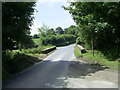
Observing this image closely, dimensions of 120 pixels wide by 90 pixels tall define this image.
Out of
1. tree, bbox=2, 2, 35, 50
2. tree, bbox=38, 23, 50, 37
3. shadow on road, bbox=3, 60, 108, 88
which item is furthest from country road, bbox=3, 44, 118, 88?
tree, bbox=38, 23, 50, 37

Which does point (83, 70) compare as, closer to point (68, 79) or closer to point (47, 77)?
point (68, 79)

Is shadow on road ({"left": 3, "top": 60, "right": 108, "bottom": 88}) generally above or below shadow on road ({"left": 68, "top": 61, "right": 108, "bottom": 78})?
below

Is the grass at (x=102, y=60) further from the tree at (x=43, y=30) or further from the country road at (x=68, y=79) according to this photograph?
the tree at (x=43, y=30)

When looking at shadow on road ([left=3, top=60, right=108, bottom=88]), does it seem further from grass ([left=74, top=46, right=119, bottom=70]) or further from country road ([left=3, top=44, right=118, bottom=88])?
grass ([left=74, top=46, right=119, bottom=70])

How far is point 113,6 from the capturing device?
8.60m

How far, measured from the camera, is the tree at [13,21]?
25.7 feet

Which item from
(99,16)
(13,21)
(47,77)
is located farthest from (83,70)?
(13,21)

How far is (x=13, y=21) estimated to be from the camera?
8.75 meters

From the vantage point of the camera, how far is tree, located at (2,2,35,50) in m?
7.82

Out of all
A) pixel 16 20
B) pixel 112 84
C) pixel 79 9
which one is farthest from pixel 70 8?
pixel 112 84

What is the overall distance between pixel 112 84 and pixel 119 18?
234 inches

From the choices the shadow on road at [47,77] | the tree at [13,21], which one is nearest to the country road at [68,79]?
the shadow on road at [47,77]

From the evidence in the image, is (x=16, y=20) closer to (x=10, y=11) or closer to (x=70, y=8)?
(x=10, y=11)

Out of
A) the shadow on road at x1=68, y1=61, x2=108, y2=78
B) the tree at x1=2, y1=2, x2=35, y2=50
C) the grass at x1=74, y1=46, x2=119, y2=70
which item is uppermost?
the tree at x1=2, y1=2, x2=35, y2=50
